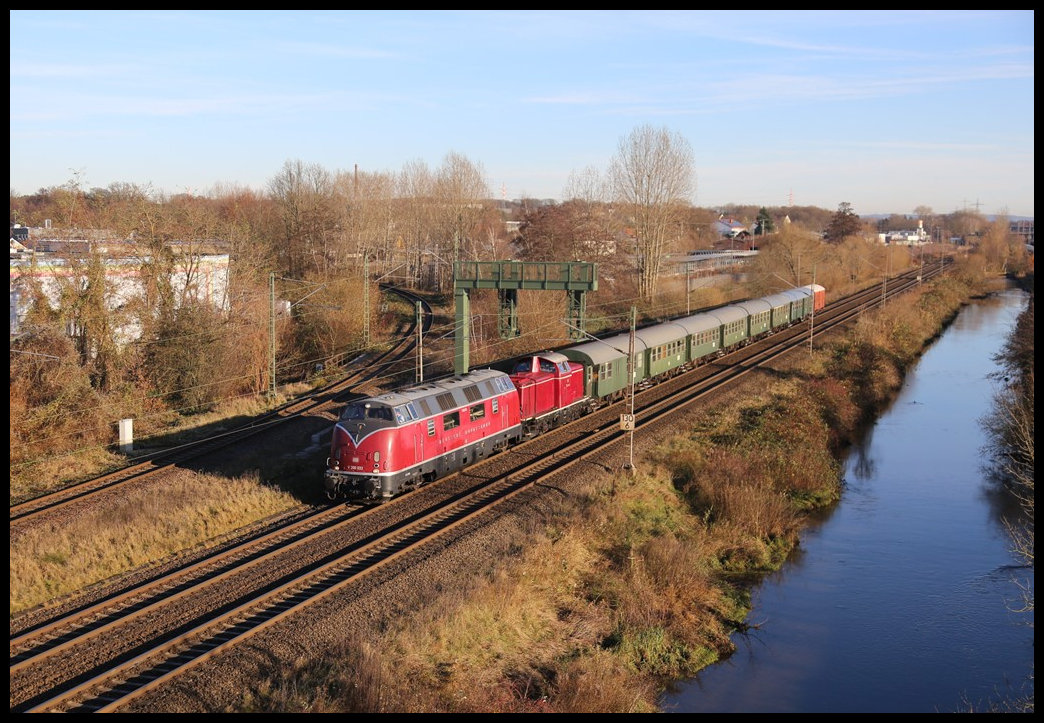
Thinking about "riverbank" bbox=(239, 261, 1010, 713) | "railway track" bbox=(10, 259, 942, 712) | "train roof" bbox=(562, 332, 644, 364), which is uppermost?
"train roof" bbox=(562, 332, 644, 364)

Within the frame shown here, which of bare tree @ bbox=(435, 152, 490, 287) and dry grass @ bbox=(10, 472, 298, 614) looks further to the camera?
bare tree @ bbox=(435, 152, 490, 287)

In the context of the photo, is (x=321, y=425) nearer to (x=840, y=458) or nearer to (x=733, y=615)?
(x=733, y=615)

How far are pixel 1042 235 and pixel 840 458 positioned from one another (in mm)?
29289

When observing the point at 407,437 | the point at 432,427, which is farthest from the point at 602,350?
the point at 407,437

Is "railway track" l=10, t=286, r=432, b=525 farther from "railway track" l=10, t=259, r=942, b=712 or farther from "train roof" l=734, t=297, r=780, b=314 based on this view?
"train roof" l=734, t=297, r=780, b=314

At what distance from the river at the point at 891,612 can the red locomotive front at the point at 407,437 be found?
30.1ft

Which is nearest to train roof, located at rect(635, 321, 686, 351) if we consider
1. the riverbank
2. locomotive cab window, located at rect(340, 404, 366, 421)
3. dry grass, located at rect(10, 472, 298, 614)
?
the riverbank

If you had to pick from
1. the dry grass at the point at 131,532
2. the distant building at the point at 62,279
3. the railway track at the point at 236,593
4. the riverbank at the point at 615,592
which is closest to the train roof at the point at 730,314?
the riverbank at the point at 615,592

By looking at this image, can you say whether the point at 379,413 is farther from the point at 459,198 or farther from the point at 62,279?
the point at 459,198

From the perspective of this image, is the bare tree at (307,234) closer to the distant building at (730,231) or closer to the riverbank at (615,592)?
the riverbank at (615,592)

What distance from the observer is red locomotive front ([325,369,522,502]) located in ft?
74.9

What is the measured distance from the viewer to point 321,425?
3356cm

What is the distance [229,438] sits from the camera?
104 feet

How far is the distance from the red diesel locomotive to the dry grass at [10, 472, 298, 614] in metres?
2.57
